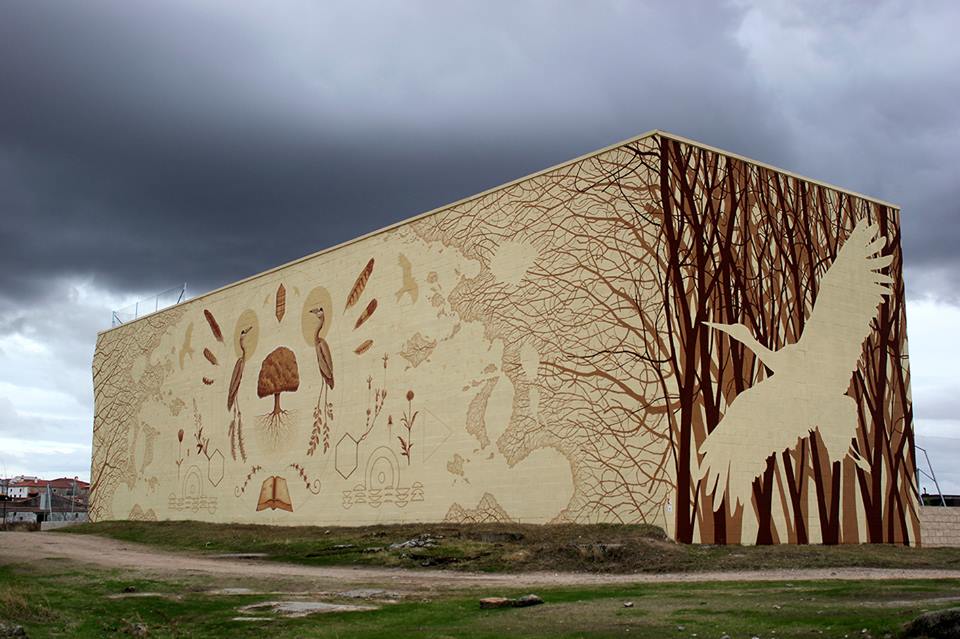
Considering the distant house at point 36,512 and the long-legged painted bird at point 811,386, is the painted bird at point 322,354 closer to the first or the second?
the long-legged painted bird at point 811,386

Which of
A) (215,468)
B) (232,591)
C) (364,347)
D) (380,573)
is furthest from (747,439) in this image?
(215,468)

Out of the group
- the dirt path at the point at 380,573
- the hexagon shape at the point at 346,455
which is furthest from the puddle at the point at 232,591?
the hexagon shape at the point at 346,455

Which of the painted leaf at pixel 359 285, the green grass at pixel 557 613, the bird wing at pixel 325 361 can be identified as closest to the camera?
the green grass at pixel 557 613

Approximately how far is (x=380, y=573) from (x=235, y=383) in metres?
17.7

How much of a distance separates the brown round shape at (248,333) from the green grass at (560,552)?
30.0 feet

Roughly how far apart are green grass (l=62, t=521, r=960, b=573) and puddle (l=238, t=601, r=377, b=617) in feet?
24.6

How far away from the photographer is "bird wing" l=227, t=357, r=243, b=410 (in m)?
38.8

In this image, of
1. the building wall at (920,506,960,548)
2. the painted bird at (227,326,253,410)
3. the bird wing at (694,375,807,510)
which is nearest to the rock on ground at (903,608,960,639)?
the bird wing at (694,375,807,510)

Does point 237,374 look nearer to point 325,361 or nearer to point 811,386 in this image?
point 325,361

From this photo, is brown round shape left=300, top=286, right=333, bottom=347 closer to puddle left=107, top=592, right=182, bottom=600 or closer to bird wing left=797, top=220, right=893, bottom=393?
bird wing left=797, top=220, right=893, bottom=393

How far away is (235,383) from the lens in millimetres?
38906

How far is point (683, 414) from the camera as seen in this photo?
2544 centimetres

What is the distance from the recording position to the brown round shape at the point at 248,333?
126 feet

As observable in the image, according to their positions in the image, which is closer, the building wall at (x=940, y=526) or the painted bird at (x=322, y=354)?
the building wall at (x=940, y=526)
